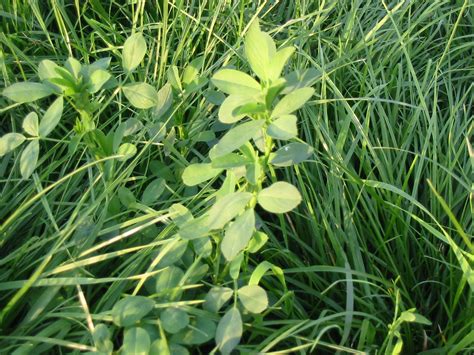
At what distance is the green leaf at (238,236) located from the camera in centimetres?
71

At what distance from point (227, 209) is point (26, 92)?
309 millimetres

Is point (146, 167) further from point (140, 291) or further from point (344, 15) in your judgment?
point (344, 15)

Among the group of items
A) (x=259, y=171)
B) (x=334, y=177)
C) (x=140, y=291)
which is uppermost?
(x=259, y=171)

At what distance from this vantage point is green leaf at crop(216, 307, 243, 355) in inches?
28.4

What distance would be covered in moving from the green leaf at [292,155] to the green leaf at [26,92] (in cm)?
30

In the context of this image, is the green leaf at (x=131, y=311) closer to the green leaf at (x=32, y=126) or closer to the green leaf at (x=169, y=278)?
the green leaf at (x=169, y=278)

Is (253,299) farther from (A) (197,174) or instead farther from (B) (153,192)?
(B) (153,192)

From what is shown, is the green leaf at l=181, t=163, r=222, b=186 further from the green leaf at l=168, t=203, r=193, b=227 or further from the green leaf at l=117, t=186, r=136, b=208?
the green leaf at l=117, t=186, r=136, b=208

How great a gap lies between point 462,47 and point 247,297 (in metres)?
0.85

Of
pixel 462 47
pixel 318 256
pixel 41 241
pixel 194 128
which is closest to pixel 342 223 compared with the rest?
pixel 318 256

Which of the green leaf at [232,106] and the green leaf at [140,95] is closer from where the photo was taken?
the green leaf at [232,106]

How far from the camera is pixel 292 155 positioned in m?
0.75

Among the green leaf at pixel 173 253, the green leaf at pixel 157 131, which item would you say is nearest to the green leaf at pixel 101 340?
the green leaf at pixel 173 253

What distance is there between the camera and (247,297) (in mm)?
767
